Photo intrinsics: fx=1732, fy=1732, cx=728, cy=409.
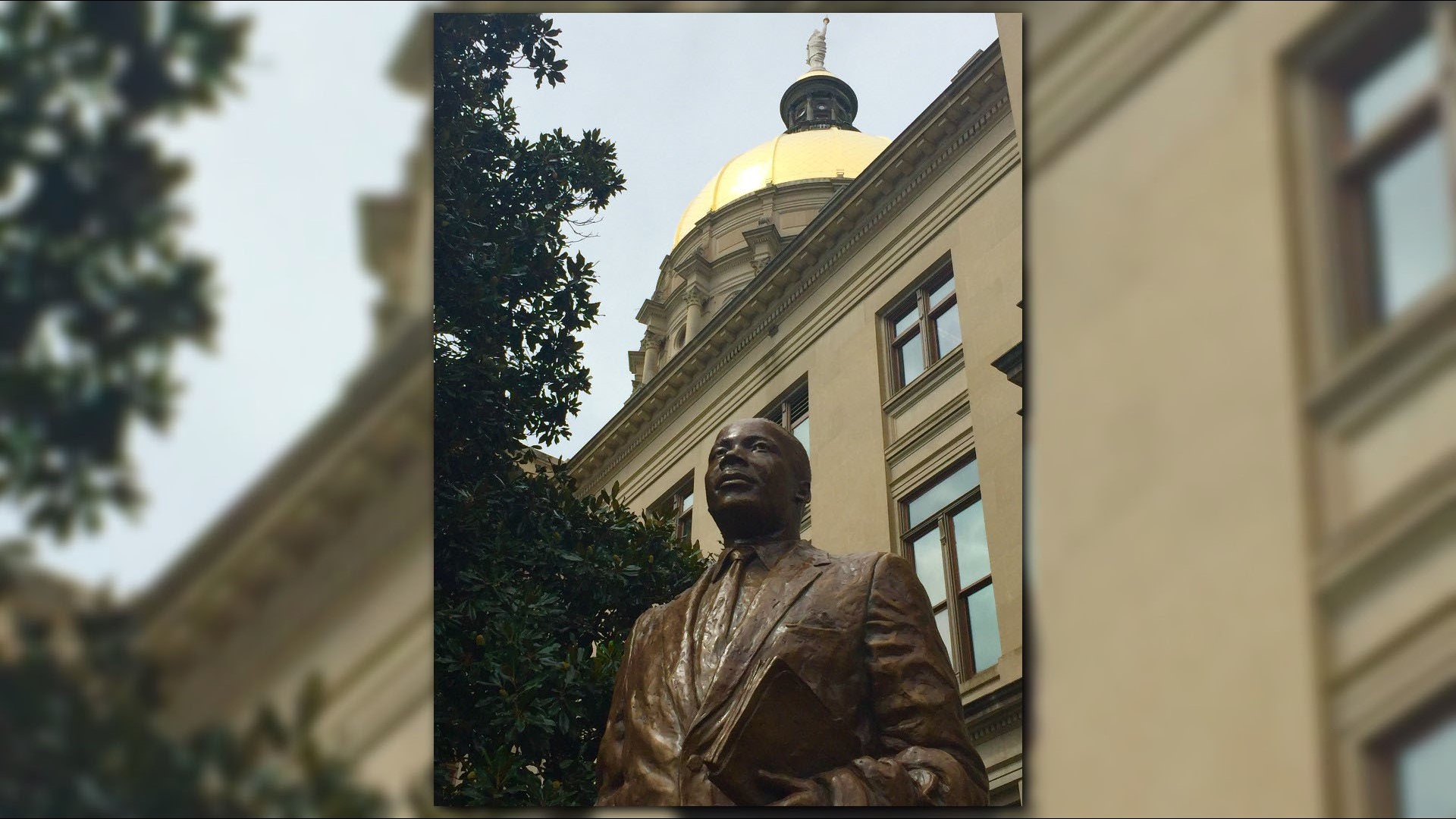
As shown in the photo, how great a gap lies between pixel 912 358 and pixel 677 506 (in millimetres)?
1947

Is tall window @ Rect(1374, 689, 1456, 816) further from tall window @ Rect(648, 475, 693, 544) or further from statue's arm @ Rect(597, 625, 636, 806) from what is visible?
tall window @ Rect(648, 475, 693, 544)

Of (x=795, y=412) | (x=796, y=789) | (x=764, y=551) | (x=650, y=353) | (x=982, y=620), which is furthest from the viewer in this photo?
(x=795, y=412)

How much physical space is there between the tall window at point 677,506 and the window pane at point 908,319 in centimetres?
151

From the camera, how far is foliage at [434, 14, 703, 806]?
30.1 feet

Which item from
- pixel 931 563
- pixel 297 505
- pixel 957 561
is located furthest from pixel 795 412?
pixel 297 505

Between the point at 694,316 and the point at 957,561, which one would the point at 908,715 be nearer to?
the point at 957,561

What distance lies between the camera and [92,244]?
14.5 ft

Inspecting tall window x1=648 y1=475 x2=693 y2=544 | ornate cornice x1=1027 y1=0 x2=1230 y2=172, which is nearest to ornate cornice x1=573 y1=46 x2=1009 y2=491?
tall window x1=648 y1=475 x2=693 y2=544

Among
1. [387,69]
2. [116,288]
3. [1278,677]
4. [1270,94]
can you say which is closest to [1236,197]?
[1270,94]

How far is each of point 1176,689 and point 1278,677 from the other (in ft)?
0.73

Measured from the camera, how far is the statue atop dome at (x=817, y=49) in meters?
5.63

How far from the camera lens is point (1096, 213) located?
415 centimetres

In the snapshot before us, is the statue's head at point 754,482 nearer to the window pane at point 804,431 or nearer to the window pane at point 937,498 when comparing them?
the window pane at point 937,498

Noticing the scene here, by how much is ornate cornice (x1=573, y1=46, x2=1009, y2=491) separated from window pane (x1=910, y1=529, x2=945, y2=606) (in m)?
1.56
